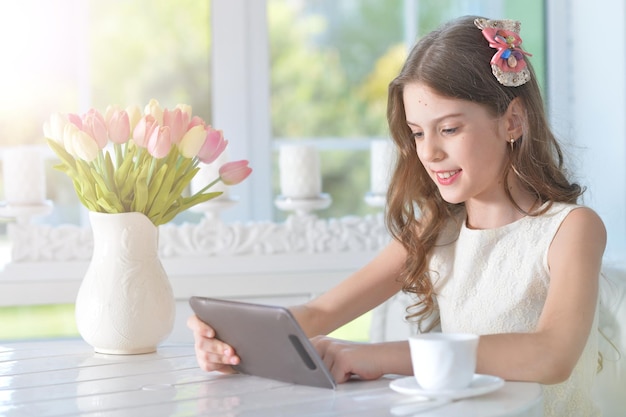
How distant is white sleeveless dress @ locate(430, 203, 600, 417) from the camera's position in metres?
1.73

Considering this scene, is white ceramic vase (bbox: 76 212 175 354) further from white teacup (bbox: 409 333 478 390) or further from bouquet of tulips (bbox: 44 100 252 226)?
white teacup (bbox: 409 333 478 390)

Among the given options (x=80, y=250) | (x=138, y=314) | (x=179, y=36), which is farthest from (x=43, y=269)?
(x=138, y=314)

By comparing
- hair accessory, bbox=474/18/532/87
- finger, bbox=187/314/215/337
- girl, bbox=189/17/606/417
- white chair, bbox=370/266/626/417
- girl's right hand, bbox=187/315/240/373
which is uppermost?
hair accessory, bbox=474/18/532/87

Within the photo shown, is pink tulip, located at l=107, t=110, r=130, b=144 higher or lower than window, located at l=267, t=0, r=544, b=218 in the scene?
lower

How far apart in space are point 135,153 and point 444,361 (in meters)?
0.77

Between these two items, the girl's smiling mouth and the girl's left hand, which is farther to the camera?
the girl's smiling mouth

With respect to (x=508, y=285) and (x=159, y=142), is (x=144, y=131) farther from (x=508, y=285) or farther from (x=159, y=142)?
(x=508, y=285)

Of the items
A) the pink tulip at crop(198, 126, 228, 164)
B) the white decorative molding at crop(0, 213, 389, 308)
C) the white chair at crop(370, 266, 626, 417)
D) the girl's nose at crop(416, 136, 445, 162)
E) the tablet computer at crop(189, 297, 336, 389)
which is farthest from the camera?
the white decorative molding at crop(0, 213, 389, 308)

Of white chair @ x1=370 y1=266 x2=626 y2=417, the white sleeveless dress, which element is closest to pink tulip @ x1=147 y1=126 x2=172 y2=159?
the white sleeveless dress

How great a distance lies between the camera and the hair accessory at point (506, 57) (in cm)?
171

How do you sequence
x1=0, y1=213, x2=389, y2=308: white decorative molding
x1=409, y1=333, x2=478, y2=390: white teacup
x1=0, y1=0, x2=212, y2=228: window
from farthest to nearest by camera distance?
x1=0, y1=0, x2=212, y2=228: window → x1=0, y1=213, x2=389, y2=308: white decorative molding → x1=409, y1=333, x2=478, y2=390: white teacup

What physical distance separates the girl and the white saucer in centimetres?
27

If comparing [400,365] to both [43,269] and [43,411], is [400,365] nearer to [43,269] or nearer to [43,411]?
[43,411]

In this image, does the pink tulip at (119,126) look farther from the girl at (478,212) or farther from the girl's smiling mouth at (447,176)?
the girl's smiling mouth at (447,176)
